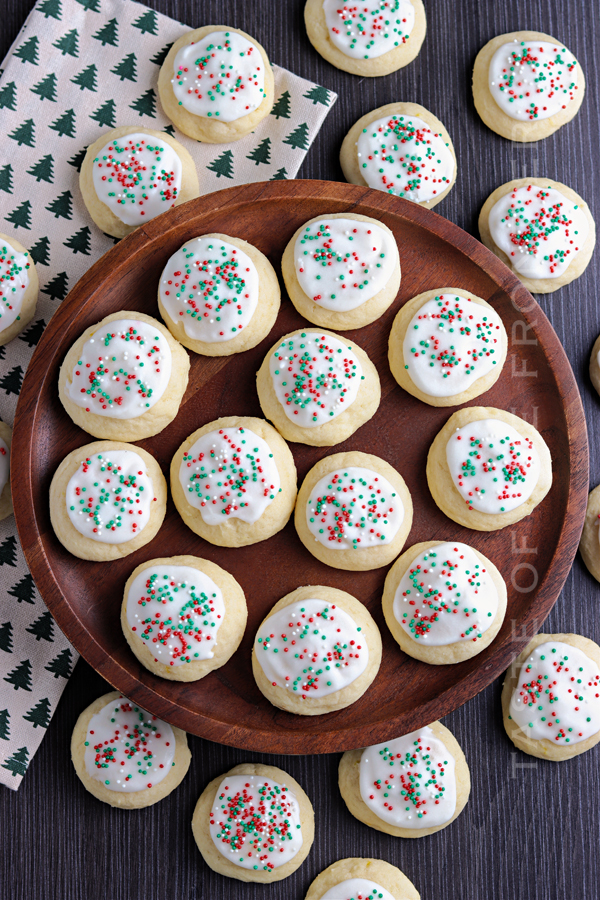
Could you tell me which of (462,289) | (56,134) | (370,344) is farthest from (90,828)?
(56,134)

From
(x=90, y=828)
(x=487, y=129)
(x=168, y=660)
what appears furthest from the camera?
(x=487, y=129)

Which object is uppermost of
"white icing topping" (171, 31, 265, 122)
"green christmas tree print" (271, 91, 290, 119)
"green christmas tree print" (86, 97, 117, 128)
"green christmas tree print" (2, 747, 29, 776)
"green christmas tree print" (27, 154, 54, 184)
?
"white icing topping" (171, 31, 265, 122)

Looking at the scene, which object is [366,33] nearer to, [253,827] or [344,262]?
[344,262]

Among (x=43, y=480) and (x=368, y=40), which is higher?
(x=368, y=40)

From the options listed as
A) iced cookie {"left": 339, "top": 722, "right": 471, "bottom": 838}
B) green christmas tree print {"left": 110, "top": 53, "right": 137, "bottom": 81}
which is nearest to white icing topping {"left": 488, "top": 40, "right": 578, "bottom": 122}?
green christmas tree print {"left": 110, "top": 53, "right": 137, "bottom": 81}

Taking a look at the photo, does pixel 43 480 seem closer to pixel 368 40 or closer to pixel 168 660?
pixel 168 660

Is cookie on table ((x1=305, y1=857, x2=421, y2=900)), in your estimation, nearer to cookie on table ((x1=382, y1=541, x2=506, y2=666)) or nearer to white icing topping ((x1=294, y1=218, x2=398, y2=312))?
cookie on table ((x1=382, y1=541, x2=506, y2=666))

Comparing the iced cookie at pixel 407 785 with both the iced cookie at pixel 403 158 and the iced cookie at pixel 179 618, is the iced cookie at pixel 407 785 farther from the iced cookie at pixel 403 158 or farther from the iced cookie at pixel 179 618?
the iced cookie at pixel 403 158
